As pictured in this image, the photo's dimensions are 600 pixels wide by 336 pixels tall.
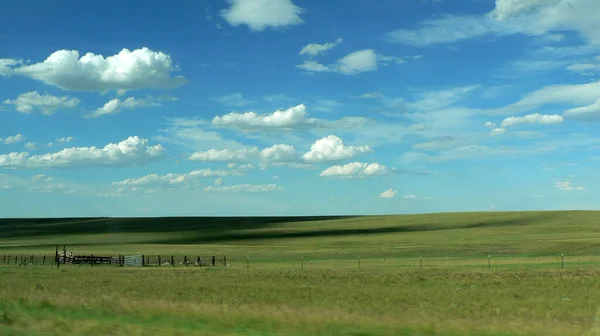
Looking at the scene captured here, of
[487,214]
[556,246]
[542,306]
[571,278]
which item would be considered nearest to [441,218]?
[487,214]

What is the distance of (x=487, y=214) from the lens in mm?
191500

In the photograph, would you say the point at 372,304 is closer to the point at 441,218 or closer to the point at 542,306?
the point at 542,306

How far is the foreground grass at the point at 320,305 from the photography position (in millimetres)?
15492

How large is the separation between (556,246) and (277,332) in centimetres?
7128

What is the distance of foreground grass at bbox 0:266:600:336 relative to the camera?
50.8ft

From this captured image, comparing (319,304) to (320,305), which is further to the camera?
(319,304)

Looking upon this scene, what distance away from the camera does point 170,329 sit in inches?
586

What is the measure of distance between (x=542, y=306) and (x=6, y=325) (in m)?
21.2

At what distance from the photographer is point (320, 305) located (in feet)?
88.5

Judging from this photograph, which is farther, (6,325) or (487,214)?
(487,214)

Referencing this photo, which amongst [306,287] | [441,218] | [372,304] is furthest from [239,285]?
[441,218]

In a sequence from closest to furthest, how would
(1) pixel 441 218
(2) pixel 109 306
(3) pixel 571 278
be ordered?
(2) pixel 109 306
(3) pixel 571 278
(1) pixel 441 218

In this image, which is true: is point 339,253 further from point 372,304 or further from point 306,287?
point 372,304

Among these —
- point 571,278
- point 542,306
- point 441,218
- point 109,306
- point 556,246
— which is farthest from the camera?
point 441,218
